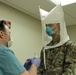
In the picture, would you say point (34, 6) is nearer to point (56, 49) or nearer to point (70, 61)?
point (56, 49)

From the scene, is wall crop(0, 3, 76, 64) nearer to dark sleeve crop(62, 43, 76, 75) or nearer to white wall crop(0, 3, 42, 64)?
white wall crop(0, 3, 42, 64)

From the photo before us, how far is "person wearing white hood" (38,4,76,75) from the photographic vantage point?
210cm

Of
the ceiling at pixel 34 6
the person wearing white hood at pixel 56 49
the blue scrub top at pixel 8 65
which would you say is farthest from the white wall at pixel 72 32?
the blue scrub top at pixel 8 65

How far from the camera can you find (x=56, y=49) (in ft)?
7.52

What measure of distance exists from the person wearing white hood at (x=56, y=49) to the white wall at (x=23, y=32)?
1.15 m

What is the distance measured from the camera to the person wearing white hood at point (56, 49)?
2.10 meters

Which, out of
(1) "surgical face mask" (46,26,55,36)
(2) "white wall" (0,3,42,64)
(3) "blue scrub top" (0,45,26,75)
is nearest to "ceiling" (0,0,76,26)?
(2) "white wall" (0,3,42,64)

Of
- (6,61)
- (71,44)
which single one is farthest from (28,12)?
(6,61)

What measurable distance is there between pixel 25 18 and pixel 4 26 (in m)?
2.00

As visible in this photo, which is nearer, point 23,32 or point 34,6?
point 34,6

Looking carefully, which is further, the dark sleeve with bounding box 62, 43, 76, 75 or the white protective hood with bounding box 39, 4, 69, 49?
the white protective hood with bounding box 39, 4, 69, 49

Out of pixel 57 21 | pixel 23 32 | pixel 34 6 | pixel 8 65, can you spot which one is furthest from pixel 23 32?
pixel 8 65

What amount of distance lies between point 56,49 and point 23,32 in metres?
1.57

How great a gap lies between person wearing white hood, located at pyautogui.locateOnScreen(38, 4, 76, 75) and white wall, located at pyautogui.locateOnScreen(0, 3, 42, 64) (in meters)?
1.15
